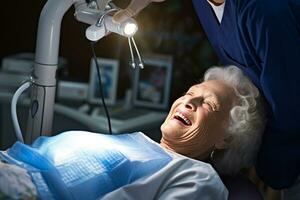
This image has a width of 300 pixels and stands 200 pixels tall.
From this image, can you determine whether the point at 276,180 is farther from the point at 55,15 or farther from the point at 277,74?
the point at 55,15

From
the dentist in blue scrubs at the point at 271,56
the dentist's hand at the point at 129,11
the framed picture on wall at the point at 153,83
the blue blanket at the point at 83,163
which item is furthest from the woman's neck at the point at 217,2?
the framed picture on wall at the point at 153,83

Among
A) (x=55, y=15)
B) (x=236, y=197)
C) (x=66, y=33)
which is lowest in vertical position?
(x=236, y=197)

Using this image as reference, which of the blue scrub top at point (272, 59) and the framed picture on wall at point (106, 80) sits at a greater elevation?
the blue scrub top at point (272, 59)

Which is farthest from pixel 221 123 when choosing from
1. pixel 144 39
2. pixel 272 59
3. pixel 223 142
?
pixel 144 39

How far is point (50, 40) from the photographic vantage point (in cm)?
180

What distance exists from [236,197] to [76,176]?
1.61 ft

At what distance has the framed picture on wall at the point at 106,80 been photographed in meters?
3.20

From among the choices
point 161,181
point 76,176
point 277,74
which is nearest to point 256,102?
point 277,74

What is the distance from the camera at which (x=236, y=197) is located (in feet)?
6.06

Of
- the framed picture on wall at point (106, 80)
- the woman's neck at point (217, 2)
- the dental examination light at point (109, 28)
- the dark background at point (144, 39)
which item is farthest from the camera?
the dark background at point (144, 39)

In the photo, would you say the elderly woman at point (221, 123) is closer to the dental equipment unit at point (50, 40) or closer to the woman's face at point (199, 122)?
the woman's face at point (199, 122)

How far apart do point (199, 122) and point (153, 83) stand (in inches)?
54.2

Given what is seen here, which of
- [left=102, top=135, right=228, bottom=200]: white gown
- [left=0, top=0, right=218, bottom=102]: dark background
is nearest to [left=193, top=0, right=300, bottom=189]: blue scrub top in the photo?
[left=102, top=135, right=228, bottom=200]: white gown

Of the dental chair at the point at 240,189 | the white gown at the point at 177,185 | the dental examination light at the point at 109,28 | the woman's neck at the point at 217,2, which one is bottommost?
the dental chair at the point at 240,189
